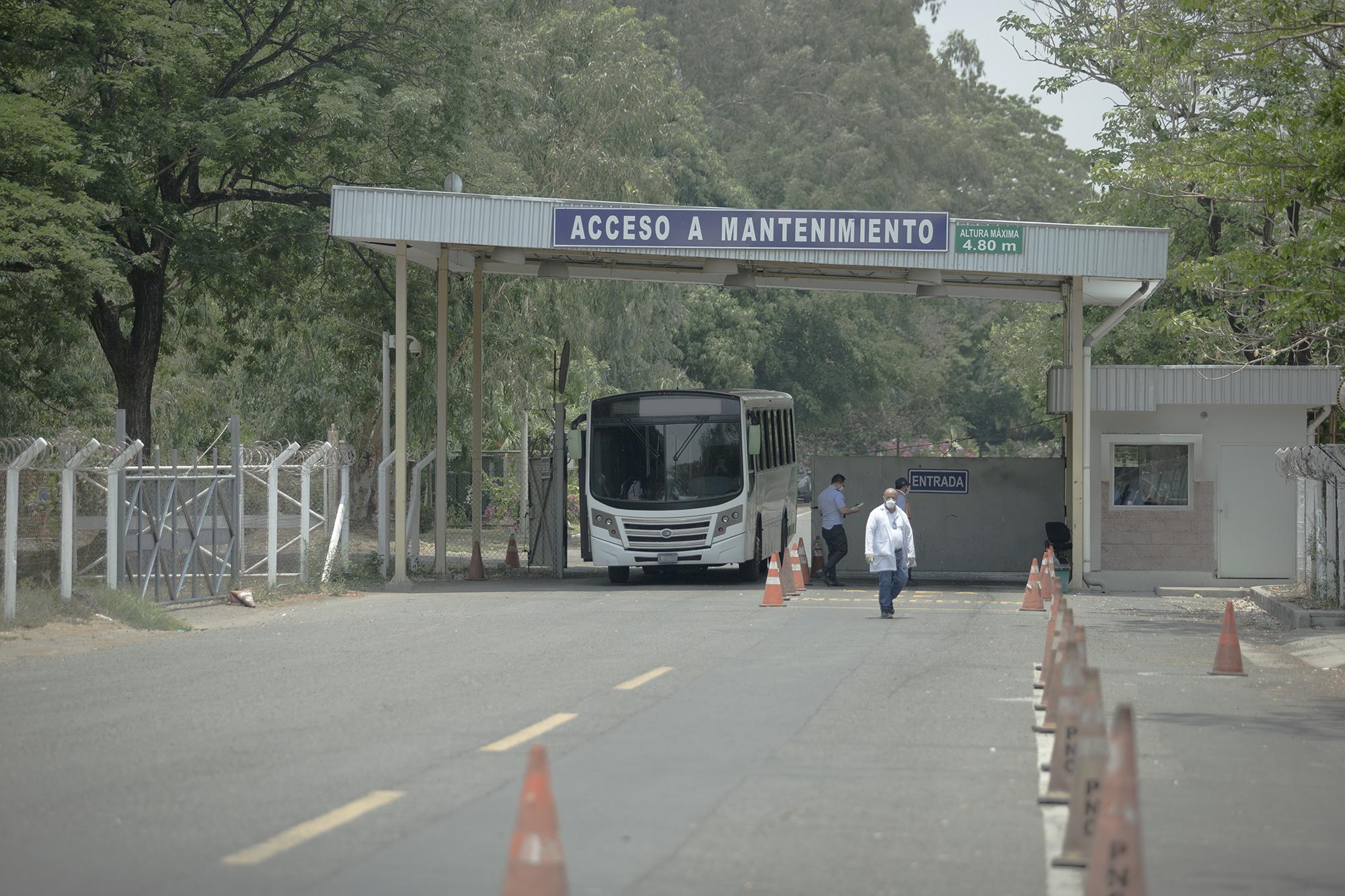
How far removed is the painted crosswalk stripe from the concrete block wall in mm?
15003

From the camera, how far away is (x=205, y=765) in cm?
918

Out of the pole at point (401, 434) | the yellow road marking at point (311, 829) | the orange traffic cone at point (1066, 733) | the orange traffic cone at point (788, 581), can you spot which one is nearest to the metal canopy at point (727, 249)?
the pole at point (401, 434)

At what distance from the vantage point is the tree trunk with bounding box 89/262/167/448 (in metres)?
27.1

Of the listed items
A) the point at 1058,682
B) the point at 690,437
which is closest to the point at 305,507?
the point at 690,437

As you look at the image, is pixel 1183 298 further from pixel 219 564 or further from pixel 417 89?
pixel 219 564

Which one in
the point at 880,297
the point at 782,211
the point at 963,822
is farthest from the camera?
the point at 880,297

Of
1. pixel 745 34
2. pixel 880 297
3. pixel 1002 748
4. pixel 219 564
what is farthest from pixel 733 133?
pixel 1002 748

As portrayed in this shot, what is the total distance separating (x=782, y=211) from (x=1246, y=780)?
1659 cm

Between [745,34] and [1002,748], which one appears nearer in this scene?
[1002,748]

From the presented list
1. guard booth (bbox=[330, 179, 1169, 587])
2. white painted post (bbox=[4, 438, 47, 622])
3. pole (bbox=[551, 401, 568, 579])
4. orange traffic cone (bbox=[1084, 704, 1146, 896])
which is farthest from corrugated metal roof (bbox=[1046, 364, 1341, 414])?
orange traffic cone (bbox=[1084, 704, 1146, 896])

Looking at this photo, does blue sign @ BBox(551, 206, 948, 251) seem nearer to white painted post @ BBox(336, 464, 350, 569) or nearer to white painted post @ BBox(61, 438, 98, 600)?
white painted post @ BBox(336, 464, 350, 569)

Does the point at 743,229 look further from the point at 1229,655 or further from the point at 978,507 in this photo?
the point at 1229,655

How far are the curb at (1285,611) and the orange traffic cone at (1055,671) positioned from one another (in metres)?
9.08

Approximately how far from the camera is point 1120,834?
18.2 ft
